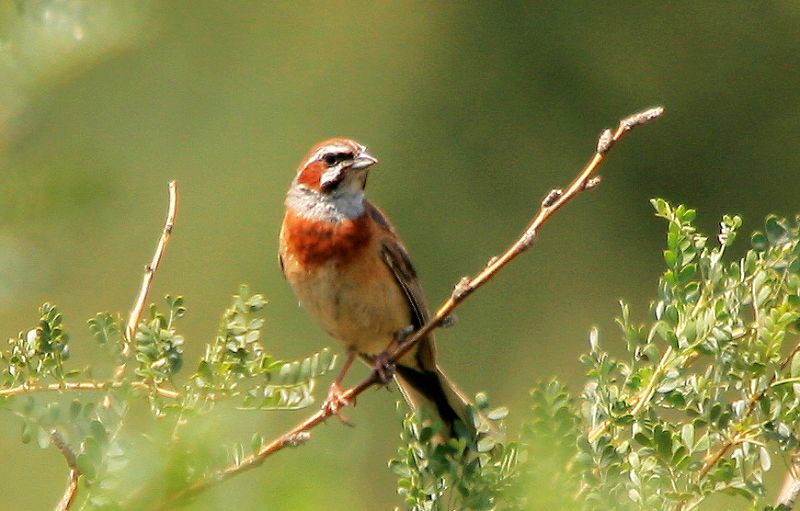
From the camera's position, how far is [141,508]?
117 centimetres

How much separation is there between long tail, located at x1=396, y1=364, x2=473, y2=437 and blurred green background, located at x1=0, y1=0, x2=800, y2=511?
126 inches

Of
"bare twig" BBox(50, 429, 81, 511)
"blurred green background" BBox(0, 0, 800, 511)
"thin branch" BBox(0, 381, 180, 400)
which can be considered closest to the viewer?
"bare twig" BBox(50, 429, 81, 511)

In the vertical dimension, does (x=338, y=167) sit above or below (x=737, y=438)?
above

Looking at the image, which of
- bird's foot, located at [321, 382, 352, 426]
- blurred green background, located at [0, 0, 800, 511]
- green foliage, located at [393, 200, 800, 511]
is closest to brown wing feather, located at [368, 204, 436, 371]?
bird's foot, located at [321, 382, 352, 426]

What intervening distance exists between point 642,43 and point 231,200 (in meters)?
5.50

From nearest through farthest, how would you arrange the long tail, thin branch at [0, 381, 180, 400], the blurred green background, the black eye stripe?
thin branch at [0, 381, 180, 400] < the long tail < the black eye stripe < the blurred green background

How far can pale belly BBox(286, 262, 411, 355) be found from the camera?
14.3 feet

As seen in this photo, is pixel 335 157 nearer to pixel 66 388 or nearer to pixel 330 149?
pixel 330 149

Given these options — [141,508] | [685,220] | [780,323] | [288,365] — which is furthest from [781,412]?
[141,508]

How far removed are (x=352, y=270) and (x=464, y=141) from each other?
958 cm

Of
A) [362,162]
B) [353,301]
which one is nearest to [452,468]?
[353,301]

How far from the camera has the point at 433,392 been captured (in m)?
4.31

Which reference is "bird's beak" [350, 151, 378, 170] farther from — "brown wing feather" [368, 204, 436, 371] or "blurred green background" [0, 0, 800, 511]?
"blurred green background" [0, 0, 800, 511]

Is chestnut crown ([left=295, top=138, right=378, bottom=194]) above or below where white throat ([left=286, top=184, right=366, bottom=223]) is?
above
